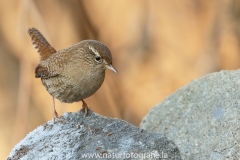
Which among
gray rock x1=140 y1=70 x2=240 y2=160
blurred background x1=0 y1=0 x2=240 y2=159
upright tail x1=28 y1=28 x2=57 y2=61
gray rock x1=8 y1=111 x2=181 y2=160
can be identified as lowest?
gray rock x1=8 y1=111 x2=181 y2=160

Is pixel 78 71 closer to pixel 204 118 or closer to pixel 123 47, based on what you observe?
pixel 204 118

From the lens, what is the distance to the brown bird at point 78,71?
3018mm

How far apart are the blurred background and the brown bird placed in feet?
9.15

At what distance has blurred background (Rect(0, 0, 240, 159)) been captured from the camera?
6051mm

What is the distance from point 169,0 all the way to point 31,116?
8.44 feet

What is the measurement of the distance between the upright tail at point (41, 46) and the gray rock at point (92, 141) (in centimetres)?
87

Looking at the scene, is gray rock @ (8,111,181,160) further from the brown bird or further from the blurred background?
the blurred background

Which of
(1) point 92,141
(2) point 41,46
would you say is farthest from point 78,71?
(2) point 41,46

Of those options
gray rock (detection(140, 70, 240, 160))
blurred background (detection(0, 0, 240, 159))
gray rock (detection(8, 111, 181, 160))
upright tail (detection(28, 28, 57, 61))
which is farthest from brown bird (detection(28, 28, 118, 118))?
blurred background (detection(0, 0, 240, 159))

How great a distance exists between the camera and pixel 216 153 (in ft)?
9.32

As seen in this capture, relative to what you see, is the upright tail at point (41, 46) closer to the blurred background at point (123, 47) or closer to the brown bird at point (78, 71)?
the brown bird at point (78, 71)

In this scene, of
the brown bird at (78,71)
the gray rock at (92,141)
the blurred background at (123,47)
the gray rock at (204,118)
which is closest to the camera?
the gray rock at (92,141)

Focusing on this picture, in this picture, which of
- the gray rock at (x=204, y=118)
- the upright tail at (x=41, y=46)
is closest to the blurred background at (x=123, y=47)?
the upright tail at (x=41, y=46)

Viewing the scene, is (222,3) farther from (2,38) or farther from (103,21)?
(2,38)
